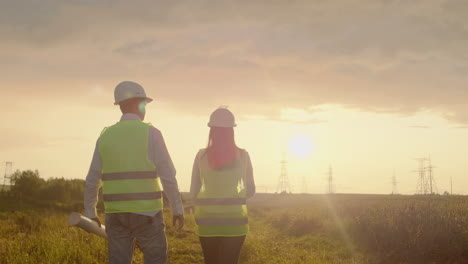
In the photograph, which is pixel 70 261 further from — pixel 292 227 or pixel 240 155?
pixel 292 227

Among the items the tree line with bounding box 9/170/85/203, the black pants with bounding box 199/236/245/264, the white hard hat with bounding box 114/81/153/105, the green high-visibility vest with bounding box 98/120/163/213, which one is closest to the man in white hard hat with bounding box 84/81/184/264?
the green high-visibility vest with bounding box 98/120/163/213

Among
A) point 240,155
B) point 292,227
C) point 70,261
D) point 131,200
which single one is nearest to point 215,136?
point 240,155

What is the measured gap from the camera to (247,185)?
19.7 ft

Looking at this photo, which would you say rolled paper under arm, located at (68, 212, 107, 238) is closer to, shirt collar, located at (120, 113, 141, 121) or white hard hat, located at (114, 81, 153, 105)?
shirt collar, located at (120, 113, 141, 121)

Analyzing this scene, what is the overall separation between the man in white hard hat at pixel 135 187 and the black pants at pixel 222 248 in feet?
1.63

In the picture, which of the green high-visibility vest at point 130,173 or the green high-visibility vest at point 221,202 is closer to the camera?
the green high-visibility vest at point 130,173

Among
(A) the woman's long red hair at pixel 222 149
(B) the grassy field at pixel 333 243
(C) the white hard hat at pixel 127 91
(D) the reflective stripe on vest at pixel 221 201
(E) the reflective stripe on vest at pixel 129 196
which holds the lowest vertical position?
(B) the grassy field at pixel 333 243

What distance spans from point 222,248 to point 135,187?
4.26 ft

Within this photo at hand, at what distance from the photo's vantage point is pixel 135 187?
5309 mm

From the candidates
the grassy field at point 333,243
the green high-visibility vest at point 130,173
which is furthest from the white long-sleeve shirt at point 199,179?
the grassy field at point 333,243

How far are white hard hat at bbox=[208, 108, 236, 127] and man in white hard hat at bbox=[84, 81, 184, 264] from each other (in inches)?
26.7

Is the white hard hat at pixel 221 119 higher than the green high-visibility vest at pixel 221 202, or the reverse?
the white hard hat at pixel 221 119

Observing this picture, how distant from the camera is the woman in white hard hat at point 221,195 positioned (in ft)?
18.5

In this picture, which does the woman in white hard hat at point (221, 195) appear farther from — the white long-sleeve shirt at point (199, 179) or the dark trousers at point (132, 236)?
the dark trousers at point (132, 236)
